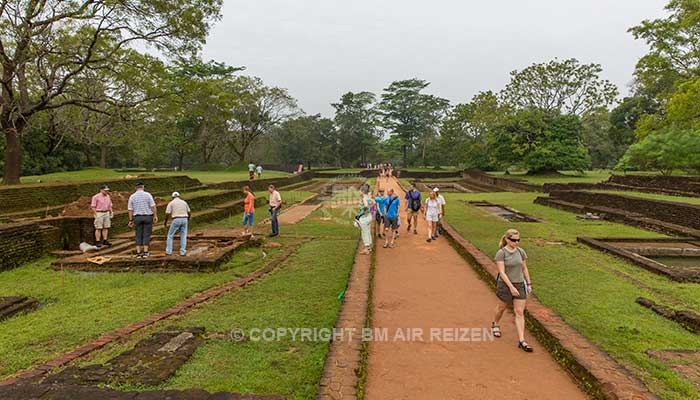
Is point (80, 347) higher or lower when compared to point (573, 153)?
lower

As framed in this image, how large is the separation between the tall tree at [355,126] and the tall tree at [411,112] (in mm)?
2298

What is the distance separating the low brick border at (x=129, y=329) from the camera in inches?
132

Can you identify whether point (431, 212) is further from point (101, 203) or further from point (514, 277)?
point (101, 203)

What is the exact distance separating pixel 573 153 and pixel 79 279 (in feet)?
113

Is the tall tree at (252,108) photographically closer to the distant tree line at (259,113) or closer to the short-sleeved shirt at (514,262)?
the distant tree line at (259,113)

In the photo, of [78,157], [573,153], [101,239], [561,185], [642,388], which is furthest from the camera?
[573,153]

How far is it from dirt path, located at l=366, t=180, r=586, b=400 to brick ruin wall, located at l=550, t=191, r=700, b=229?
28.2ft

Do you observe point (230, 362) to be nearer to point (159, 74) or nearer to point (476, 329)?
point (476, 329)

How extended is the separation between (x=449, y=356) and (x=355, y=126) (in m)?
51.0

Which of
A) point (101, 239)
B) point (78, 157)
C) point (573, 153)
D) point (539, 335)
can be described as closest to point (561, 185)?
point (573, 153)

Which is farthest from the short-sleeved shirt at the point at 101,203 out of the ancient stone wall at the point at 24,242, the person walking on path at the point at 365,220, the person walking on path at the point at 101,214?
the person walking on path at the point at 365,220

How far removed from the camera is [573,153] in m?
31.5

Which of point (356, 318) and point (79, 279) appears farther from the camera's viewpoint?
point (79, 279)

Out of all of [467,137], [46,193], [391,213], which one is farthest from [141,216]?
[467,137]
